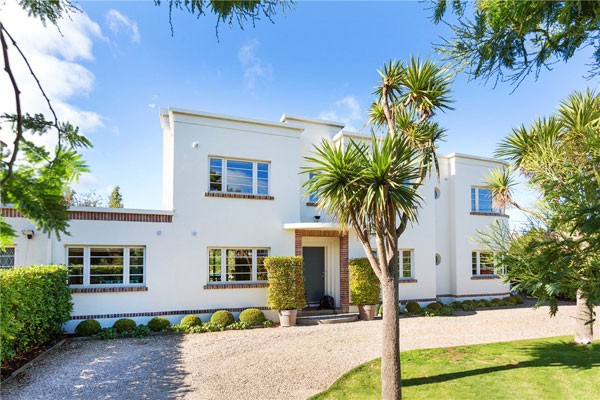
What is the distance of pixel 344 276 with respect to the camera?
15.0 m

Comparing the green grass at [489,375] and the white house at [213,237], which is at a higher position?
the white house at [213,237]

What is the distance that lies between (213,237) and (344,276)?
567cm

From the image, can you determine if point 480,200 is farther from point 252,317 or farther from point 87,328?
point 87,328

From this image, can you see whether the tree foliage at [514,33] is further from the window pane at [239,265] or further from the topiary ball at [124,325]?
the topiary ball at [124,325]

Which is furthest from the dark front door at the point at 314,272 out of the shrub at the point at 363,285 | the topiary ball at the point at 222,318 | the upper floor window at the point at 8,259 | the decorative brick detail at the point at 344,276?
the upper floor window at the point at 8,259

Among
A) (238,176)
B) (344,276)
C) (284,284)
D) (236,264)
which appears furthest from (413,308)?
(238,176)

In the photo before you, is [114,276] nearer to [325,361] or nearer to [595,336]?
[325,361]

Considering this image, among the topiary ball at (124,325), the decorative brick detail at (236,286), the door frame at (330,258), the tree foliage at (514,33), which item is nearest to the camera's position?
the tree foliage at (514,33)

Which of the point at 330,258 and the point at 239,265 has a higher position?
the point at 330,258

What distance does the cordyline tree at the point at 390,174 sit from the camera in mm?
6496

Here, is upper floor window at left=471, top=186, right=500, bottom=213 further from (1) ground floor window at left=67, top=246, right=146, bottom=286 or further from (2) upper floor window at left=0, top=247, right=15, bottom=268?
(2) upper floor window at left=0, top=247, right=15, bottom=268

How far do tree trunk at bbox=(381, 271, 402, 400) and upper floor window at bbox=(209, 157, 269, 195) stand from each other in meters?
8.64

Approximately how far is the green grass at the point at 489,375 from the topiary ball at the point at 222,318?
5882 millimetres

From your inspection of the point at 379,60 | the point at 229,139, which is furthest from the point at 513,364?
the point at 229,139
